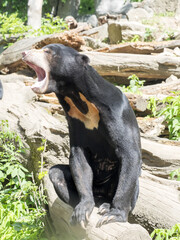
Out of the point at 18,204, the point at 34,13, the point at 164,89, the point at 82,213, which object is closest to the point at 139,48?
the point at 164,89

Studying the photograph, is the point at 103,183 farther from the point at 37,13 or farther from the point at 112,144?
the point at 37,13

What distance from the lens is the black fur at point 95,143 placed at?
2.67 meters

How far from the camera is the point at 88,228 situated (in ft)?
8.32

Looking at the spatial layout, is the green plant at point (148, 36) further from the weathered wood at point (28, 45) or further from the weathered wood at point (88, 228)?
the weathered wood at point (88, 228)

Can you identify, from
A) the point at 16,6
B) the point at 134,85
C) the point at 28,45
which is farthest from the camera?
the point at 16,6

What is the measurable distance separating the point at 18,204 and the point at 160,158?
167 centimetres

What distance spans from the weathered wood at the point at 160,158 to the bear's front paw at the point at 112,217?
5.51ft

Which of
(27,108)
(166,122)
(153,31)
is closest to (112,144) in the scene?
(27,108)

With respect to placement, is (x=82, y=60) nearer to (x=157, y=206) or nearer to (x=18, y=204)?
(x=157, y=206)

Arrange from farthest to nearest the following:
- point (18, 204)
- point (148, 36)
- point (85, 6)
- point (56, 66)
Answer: point (85, 6), point (148, 36), point (18, 204), point (56, 66)

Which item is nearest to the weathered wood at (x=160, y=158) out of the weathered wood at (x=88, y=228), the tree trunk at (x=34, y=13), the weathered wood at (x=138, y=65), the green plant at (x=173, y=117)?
the green plant at (x=173, y=117)

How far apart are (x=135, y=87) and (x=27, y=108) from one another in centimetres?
216

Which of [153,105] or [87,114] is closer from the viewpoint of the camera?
[87,114]

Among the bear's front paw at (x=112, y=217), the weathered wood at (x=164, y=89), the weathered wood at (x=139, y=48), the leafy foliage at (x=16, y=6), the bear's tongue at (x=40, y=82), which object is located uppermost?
the leafy foliage at (x=16, y=6)
